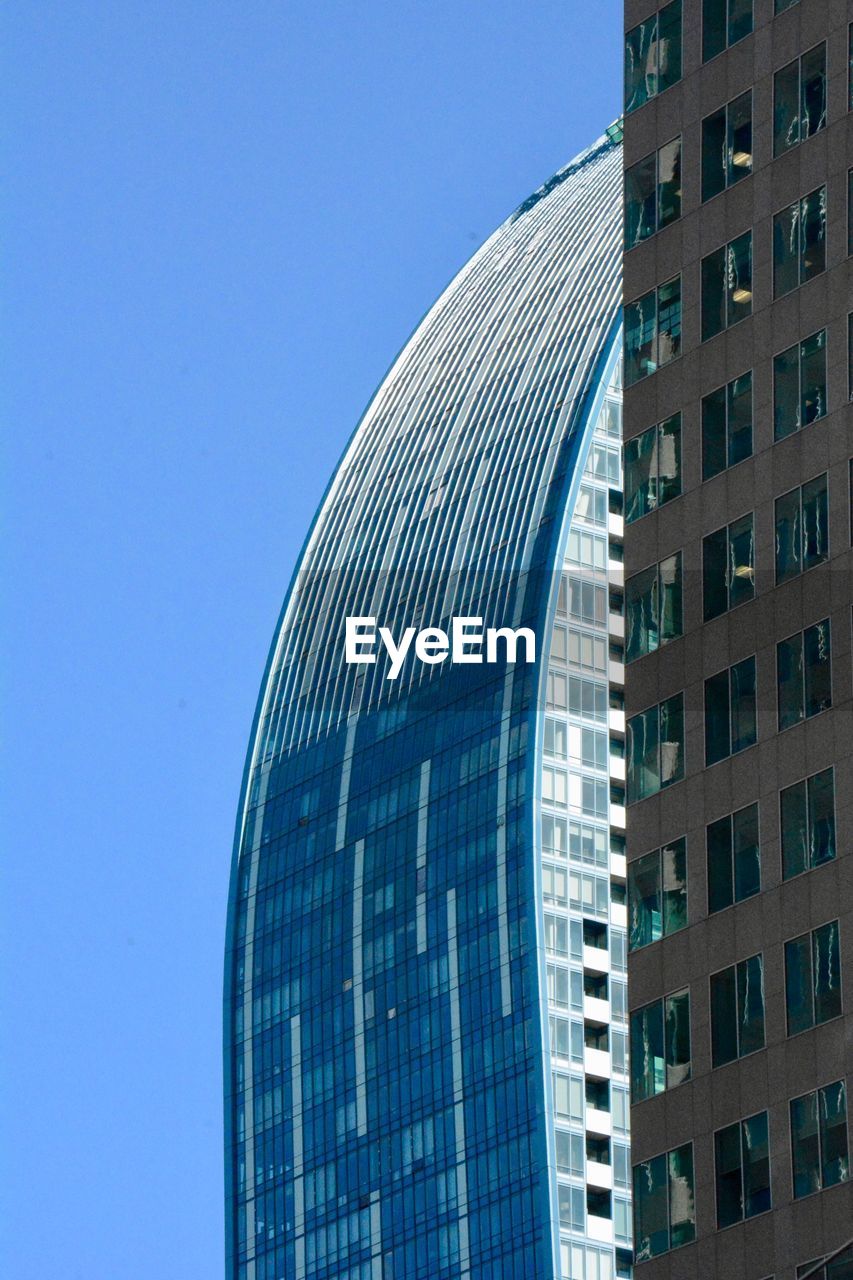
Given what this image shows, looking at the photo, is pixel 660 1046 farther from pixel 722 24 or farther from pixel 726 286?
pixel 722 24

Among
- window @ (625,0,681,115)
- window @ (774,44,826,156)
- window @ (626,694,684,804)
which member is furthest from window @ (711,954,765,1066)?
window @ (625,0,681,115)

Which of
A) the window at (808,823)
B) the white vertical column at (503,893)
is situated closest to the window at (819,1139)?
the window at (808,823)

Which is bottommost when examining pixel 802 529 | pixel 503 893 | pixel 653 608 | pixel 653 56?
pixel 802 529

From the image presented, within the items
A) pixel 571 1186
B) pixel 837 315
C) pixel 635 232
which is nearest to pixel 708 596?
pixel 837 315

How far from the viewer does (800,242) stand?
258 ft

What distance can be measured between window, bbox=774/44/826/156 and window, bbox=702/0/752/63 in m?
2.67

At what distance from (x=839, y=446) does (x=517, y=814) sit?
123 m

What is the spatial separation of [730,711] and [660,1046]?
8349mm

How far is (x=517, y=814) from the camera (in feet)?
647

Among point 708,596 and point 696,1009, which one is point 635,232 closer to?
point 708,596

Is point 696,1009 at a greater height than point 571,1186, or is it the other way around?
point 571,1186

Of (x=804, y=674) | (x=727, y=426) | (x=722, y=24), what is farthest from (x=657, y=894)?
(x=722, y=24)

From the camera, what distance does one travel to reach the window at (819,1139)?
68.2 m

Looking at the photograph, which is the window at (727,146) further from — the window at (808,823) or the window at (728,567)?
the window at (808,823)
